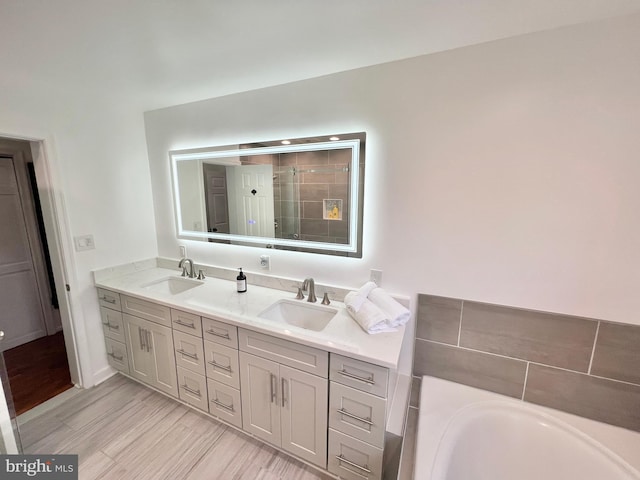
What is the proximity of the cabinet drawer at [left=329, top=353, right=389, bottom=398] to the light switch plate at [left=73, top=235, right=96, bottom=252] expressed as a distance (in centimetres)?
217

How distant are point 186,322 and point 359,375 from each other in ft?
4.00

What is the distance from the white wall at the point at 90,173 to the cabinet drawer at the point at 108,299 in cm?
6

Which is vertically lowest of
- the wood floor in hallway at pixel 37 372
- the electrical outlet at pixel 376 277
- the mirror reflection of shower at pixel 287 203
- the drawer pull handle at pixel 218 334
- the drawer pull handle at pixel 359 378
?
the wood floor in hallway at pixel 37 372

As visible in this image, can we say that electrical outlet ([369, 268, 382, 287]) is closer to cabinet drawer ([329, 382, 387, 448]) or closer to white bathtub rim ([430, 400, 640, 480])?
cabinet drawer ([329, 382, 387, 448])

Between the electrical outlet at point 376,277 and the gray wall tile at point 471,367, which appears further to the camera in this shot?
the electrical outlet at point 376,277

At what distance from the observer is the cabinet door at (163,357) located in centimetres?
186

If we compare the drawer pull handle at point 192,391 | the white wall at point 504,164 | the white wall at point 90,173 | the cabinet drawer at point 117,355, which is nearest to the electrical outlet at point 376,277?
the white wall at point 504,164

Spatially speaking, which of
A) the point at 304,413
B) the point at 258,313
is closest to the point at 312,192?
the point at 258,313

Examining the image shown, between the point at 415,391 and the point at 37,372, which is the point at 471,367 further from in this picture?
the point at 37,372

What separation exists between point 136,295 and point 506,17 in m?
2.70

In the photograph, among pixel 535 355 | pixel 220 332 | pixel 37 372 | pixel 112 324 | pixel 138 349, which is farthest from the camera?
pixel 37 372

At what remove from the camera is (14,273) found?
8.86 ft

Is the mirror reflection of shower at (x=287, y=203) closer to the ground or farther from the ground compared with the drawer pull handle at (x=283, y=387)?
farther from the ground

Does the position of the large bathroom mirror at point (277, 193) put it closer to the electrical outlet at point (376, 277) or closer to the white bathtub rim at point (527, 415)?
the electrical outlet at point (376, 277)
